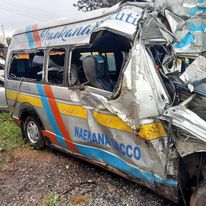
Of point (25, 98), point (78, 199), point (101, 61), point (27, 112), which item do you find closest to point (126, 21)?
point (101, 61)

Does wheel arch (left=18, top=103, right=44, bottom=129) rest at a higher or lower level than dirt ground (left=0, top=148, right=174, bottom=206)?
higher

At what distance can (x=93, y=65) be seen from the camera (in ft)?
15.1

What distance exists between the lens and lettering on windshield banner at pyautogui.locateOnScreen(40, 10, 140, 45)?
12.4ft

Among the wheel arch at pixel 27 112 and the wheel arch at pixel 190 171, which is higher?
the wheel arch at pixel 190 171

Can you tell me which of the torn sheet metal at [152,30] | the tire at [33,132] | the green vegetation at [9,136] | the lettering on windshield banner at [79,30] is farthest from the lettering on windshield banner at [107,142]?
the green vegetation at [9,136]

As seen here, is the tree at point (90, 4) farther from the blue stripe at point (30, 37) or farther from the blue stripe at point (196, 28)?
the blue stripe at point (196, 28)

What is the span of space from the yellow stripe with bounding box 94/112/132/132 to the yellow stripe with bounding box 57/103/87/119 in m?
0.32

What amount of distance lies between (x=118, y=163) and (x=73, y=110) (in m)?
1.02

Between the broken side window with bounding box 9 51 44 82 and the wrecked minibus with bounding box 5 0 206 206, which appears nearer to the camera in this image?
the wrecked minibus with bounding box 5 0 206 206

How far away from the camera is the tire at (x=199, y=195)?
3348mm

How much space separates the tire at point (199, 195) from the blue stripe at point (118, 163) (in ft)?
0.72

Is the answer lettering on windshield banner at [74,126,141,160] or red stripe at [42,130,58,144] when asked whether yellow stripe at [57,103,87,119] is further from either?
red stripe at [42,130,58,144]

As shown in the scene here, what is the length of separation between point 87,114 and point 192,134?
1.71 m

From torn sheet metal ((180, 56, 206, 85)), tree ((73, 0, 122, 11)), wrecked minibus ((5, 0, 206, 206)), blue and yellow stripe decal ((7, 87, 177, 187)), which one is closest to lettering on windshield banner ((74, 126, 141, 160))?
wrecked minibus ((5, 0, 206, 206))
